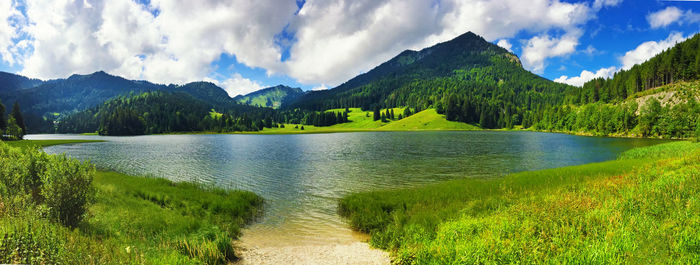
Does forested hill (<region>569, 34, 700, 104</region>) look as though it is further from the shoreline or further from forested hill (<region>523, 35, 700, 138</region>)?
the shoreline

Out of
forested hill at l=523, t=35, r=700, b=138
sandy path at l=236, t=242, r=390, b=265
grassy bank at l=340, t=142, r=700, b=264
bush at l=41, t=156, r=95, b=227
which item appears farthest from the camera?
forested hill at l=523, t=35, r=700, b=138

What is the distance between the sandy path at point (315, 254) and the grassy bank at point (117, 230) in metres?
1.20

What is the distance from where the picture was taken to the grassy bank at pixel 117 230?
332 inches

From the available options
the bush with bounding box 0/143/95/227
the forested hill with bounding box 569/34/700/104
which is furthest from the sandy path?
the forested hill with bounding box 569/34/700/104

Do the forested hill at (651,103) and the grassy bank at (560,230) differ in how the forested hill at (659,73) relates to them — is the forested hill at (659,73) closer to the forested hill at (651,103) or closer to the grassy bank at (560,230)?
the forested hill at (651,103)

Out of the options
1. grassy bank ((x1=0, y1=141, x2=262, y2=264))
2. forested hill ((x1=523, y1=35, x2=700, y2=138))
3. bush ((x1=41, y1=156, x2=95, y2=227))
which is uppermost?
forested hill ((x1=523, y1=35, x2=700, y2=138))

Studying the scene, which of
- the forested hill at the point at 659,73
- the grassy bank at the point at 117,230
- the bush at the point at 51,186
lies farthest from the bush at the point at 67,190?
the forested hill at the point at 659,73

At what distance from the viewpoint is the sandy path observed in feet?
40.3

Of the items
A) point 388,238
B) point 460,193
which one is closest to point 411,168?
point 460,193

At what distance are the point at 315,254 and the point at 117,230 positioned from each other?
9.34 meters

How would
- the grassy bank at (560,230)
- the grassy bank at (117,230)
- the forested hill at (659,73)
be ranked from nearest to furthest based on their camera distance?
the grassy bank at (560,230) → the grassy bank at (117,230) → the forested hill at (659,73)

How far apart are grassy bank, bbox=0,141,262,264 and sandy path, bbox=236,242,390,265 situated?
120cm

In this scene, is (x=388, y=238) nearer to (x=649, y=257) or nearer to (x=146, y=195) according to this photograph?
(x=649, y=257)

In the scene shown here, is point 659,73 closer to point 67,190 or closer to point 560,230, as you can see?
point 560,230
